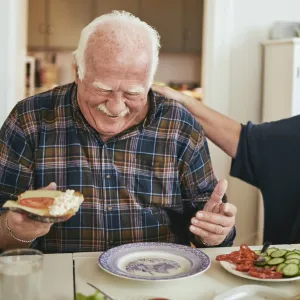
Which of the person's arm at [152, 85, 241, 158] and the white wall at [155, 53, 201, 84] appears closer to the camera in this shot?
the person's arm at [152, 85, 241, 158]

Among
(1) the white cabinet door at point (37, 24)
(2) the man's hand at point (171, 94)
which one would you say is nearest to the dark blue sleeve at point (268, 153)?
(2) the man's hand at point (171, 94)

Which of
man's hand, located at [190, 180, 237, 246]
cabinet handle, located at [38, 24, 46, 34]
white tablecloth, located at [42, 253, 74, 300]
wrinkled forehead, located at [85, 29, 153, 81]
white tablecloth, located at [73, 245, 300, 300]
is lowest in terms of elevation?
white tablecloth, located at [73, 245, 300, 300]

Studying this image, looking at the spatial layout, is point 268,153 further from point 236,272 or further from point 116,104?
point 236,272

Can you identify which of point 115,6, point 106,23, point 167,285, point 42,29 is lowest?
point 167,285

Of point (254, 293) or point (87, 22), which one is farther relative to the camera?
point (87, 22)

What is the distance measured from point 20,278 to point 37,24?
5363 mm

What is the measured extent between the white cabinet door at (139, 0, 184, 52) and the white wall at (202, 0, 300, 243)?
315 cm

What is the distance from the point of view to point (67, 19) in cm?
593

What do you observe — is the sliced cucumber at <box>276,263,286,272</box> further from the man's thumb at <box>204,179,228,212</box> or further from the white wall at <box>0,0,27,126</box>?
the white wall at <box>0,0,27,126</box>

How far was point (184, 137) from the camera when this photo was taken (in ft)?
5.60

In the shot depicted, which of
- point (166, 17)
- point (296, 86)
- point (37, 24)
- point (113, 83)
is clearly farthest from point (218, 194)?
point (37, 24)

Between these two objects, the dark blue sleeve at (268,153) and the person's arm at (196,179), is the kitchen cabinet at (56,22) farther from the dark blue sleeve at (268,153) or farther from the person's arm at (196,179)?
the person's arm at (196,179)

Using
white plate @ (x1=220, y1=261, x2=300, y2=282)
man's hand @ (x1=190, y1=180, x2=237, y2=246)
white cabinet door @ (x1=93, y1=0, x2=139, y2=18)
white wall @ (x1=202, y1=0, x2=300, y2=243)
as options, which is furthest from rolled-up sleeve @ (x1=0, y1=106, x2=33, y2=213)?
white cabinet door @ (x1=93, y1=0, x2=139, y2=18)

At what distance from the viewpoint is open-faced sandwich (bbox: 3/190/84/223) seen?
46.8 inches
